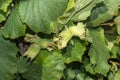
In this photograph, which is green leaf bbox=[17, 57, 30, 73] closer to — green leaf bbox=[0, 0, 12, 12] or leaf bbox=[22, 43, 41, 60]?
leaf bbox=[22, 43, 41, 60]

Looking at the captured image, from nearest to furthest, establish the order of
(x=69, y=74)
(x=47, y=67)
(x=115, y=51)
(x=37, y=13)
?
1. (x=37, y=13)
2. (x=47, y=67)
3. (x=69, y=74)
4. (x=115, y=51)

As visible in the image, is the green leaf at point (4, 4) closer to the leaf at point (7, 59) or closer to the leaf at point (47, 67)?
the leaf at point (7, 59)

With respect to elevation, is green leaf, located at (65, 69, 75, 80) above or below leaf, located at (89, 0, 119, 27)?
below

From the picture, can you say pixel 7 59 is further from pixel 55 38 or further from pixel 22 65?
pixel 55 38

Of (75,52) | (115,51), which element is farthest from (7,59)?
(115,51)

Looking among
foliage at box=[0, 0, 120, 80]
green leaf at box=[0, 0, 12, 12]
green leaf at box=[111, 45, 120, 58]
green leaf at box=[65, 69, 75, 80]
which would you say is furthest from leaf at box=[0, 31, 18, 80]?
green leaf at box=[111, 45, 120, 58]

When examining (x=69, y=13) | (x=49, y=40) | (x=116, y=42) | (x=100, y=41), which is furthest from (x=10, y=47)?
(x=116, y=42)

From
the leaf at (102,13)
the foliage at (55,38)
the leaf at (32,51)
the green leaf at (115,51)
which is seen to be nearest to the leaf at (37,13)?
the foliage at (55,38)
